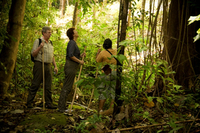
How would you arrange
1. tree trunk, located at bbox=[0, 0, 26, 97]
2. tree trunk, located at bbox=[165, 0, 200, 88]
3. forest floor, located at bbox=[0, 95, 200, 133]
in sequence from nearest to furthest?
forest floor, located at bbox=[0, 95, 200, 133], tree trunk, located at bbox=[165, 0, 200, 88], tree trunk, located at bbox=[0, 0, 26, 97]

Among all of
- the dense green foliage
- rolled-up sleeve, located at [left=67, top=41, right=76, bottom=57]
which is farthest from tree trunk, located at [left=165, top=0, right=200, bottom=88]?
rolled-up sleeve, located at [left=67, top=41, right=76, bottom=57]

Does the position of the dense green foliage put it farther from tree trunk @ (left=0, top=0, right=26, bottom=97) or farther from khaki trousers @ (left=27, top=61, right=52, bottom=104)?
khaki trousers @ (left=27, top=61, right=52, bottom=104)

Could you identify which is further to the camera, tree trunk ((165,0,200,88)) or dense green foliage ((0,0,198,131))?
tree trunk ((165,0,200,88))

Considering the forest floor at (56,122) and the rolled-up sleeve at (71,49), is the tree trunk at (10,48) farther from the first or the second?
the rolled-up sleeve at (71,49)

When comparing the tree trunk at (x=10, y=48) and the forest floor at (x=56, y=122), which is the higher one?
the tree trunk at (x=10, y=48)

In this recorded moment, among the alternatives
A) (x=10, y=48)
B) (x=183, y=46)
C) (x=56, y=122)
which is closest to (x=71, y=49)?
(x=10, y=48)

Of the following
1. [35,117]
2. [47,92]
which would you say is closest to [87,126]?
[35,117]

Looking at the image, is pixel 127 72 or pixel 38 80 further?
pixel 38 80

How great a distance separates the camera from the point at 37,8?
5812mm

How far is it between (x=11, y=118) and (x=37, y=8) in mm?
3729

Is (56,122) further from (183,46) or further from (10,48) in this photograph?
(183,46)

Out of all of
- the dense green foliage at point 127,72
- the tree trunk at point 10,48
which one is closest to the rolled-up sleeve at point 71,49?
the dense green foliage at point 127,72

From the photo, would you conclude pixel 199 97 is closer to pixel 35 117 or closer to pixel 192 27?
pixel 192 27

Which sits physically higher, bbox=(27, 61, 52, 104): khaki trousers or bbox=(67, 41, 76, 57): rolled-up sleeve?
bbox=(67, 41, 76, 57): rolled-up sleeve
